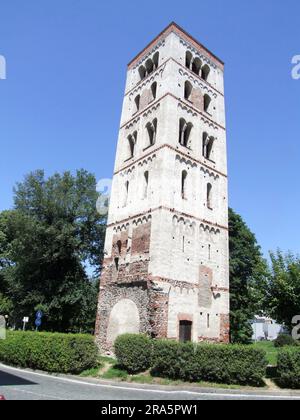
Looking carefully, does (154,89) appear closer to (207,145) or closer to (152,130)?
(152,130)

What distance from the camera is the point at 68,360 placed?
15.6m

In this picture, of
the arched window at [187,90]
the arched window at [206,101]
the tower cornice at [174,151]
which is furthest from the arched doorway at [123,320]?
the arched window at [206,101]

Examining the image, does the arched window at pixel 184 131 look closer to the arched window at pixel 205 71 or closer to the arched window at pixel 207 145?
the arched window at pixel 207 145

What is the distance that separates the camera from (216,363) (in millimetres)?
13641

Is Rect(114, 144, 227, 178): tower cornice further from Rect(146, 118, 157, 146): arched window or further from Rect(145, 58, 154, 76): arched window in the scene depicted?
Rect(145, 58, 154, 76): arched window

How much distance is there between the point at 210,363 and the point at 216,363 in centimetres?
24

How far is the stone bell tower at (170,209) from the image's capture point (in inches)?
796

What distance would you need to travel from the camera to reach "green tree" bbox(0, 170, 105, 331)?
24000mm

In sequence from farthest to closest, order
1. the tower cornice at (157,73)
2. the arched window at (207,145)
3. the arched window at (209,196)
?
the tower cornice at (157,73)
the arched window at (207,145)
the arched window at (209,196)

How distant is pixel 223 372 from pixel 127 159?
56.7 ft

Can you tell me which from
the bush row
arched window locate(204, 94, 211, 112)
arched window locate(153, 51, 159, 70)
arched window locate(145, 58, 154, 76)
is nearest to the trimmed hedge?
the bush row

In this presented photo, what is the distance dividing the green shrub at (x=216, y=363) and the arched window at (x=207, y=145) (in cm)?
1585

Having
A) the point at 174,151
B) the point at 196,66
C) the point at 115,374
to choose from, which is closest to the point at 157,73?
the point at 196,66
